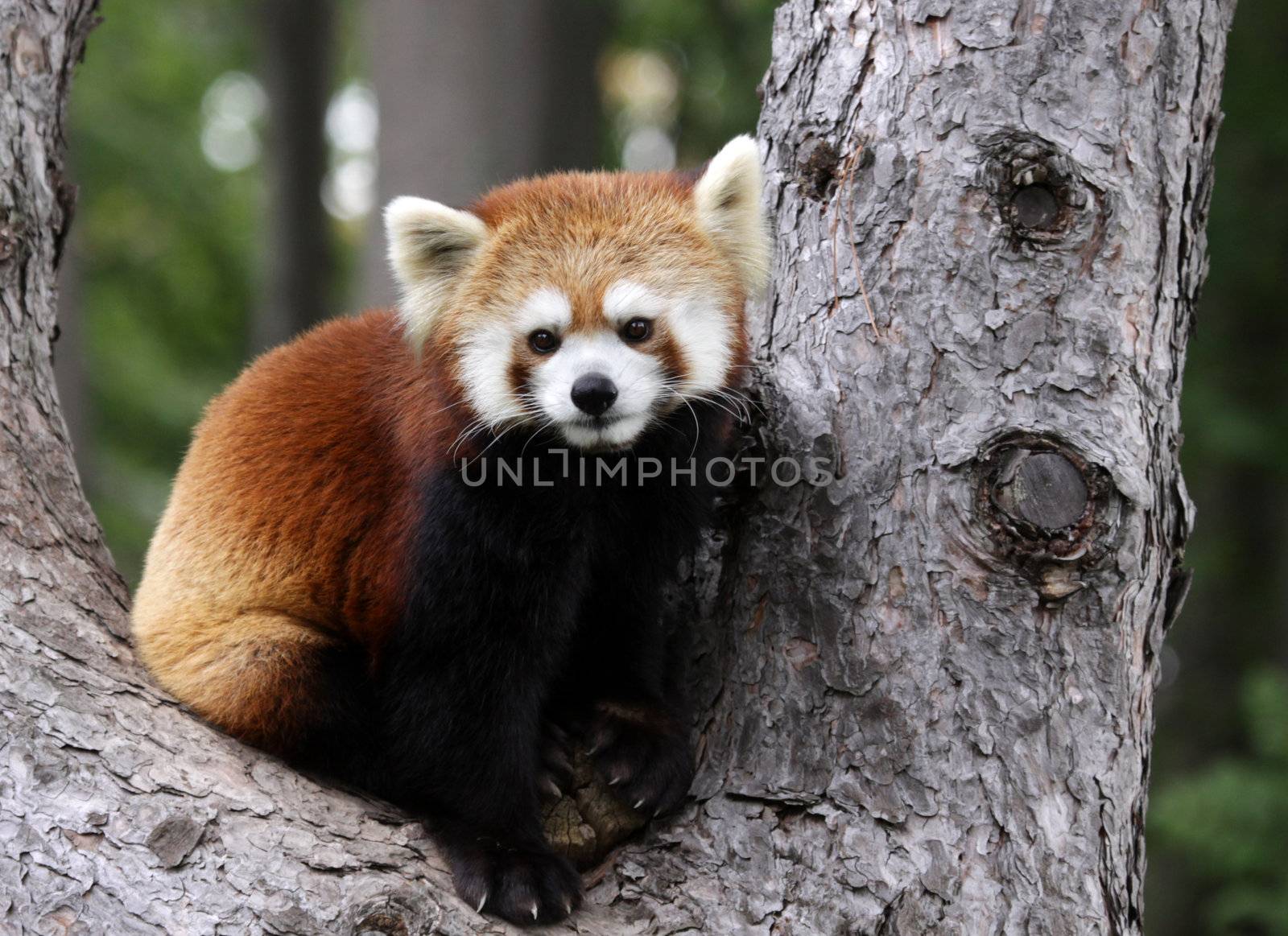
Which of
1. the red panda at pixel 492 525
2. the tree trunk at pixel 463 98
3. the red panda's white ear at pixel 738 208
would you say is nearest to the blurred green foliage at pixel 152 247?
the tree trunk at pixel 463 98

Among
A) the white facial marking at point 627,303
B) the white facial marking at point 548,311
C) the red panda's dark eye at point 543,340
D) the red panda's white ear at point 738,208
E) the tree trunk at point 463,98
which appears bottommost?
the red panda's dark eye at point 543,340

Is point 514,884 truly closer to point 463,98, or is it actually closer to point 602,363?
point 602,363

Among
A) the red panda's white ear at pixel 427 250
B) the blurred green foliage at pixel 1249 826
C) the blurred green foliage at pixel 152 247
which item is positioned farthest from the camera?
the blurred green foliage at pixel 152 247

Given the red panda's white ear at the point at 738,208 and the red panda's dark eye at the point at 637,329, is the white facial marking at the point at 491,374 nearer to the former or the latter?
the red panda's dark eye at the point at 637,329

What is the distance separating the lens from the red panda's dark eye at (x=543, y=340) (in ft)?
9.36

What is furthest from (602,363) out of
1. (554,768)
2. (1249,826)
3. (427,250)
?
(1249,826)

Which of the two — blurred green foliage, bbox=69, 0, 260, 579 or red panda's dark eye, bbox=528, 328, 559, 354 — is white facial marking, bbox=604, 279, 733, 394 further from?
blurred green foliage, bbox=69, 0, 260, 579

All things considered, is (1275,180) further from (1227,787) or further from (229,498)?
(229,498)

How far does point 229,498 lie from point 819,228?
1818 mm

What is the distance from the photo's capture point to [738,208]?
122 inches

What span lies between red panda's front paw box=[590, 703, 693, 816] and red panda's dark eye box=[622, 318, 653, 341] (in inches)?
41.4

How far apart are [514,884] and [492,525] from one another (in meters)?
0.85

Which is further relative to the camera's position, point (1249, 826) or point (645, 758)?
point (1249, 826)

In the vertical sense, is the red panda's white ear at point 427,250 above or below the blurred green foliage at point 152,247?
below
